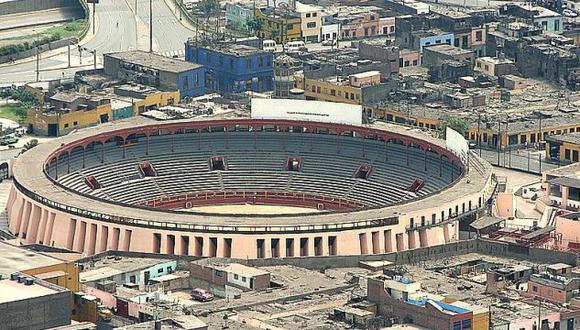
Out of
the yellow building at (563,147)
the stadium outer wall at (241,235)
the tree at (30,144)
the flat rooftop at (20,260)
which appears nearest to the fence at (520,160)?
the yellow building at (563,147)

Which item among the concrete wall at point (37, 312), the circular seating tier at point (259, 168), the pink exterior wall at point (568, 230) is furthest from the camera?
the circular seating tier at point (259, 168)

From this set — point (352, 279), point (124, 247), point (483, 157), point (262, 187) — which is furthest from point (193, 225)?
point (483, 157)

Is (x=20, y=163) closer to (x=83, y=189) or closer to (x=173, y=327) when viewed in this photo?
(x=83, y=189)

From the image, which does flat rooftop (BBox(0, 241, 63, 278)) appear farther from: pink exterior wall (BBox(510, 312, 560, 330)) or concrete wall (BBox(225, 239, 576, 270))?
pink exterior wall (BBox(510, 312, 560, 330))

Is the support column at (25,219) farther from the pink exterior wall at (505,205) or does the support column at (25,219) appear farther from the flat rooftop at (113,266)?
the pink exterior wall at (505,205)

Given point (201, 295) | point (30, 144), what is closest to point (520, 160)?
point (30, 144)

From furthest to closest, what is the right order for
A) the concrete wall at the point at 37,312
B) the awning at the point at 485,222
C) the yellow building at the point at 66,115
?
the yellow building at the point at 66,115 < the awning at the point at 485,222 < the concrete wall at the point at 37,312

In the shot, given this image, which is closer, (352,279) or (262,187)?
(352,279)
